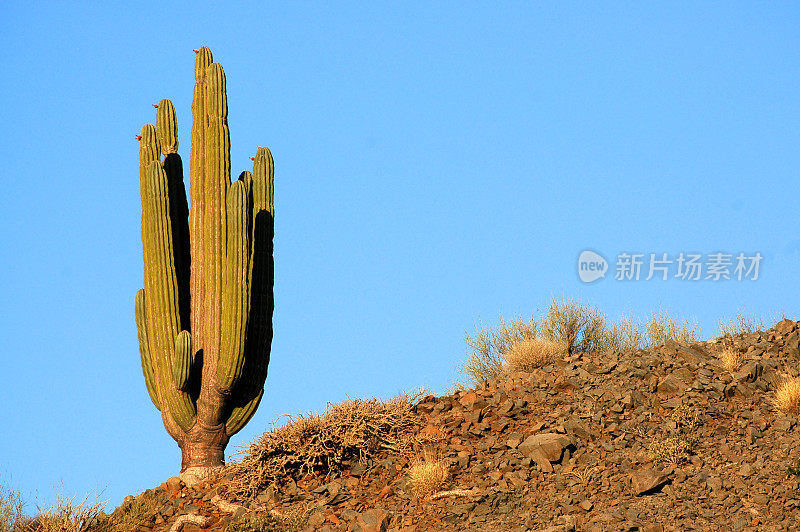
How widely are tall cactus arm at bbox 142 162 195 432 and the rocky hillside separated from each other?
1260 mm

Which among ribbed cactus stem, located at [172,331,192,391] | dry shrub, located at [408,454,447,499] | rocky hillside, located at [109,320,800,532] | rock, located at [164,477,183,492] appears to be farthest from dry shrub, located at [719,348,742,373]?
rock, located at [164,477,183,492]

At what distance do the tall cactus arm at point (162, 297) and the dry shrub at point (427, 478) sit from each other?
160 inches

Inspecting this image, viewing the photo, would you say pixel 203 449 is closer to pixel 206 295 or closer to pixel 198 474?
pixel 198 474

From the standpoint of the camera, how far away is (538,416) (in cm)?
1227

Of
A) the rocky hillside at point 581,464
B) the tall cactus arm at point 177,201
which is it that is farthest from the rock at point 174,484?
the tall cactus arm at point 177,201

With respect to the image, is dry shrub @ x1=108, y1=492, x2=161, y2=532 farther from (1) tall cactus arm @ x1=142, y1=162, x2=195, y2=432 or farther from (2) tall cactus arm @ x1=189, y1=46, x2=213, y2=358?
(2) tall cactus arm @ x1=189, y1=46, x2=213, y2=358

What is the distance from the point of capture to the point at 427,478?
1067cm

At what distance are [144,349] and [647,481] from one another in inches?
315

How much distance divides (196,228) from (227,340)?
1.95 m

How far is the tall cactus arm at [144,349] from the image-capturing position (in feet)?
43.4

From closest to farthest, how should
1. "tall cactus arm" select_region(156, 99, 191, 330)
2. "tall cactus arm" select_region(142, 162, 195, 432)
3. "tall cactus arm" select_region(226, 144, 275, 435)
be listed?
"tall cactus arm" select_region(142, 162, 195, 432), "tall cactus arm" select_region(226, 144, 275, 435), "tall cactus arm" select_region(156, 99, 191, 330)

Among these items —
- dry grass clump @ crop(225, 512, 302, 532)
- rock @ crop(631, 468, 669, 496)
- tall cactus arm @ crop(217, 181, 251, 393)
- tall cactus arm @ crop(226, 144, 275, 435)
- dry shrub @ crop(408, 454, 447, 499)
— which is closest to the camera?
rock @ crop(631, 468, 669, 496)

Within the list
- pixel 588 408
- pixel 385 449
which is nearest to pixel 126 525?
pixel 385 449

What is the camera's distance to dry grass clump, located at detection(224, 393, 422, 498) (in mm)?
11617
